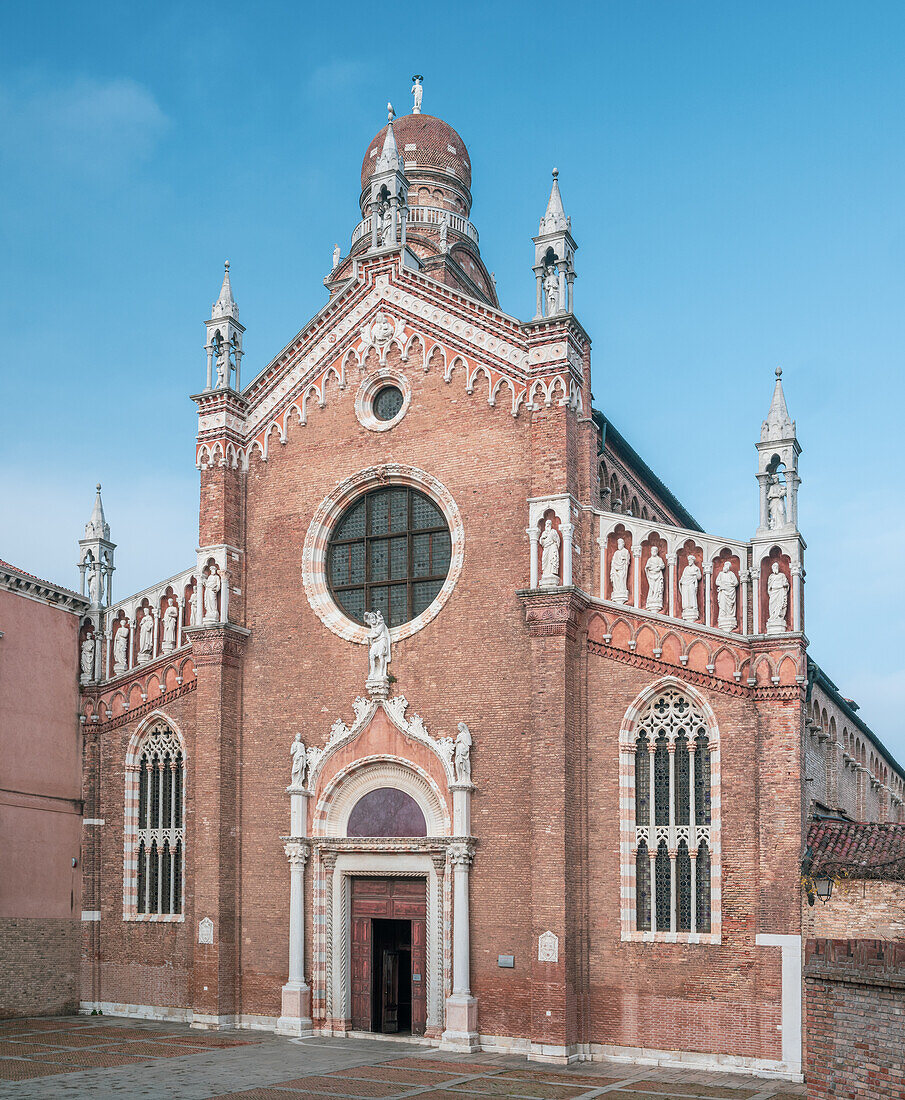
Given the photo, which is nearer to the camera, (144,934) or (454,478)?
(454,478)

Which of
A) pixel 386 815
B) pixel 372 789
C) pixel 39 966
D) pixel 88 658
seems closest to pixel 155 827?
pixel 39 966

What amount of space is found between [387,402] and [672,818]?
9.64m

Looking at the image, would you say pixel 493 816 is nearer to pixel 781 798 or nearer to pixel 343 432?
pixel 781 798

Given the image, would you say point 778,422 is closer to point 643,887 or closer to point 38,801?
point 643,887

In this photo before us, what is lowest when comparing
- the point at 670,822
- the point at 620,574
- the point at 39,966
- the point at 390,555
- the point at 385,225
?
the point at 39,966

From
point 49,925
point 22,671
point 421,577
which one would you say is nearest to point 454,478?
point 421,577

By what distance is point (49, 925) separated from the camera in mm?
25062

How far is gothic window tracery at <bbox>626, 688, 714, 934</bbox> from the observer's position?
19.9 meters

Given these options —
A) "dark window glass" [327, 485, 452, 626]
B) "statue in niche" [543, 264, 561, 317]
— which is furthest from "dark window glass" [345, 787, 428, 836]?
"statue in niche" [543, 264, 561, 317]

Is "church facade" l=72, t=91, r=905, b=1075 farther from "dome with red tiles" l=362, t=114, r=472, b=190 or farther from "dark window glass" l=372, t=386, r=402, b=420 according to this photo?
"dome with red tiles" l=362, t=114, r=472, b=190

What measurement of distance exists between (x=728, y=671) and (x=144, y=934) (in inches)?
516

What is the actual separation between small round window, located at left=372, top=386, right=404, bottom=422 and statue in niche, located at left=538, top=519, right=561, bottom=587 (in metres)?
4.38

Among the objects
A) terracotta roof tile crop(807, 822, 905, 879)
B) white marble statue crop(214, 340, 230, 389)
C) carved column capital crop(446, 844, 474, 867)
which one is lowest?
carved column capital crop(446, 844, 474, 867)

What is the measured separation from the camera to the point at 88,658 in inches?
1054
